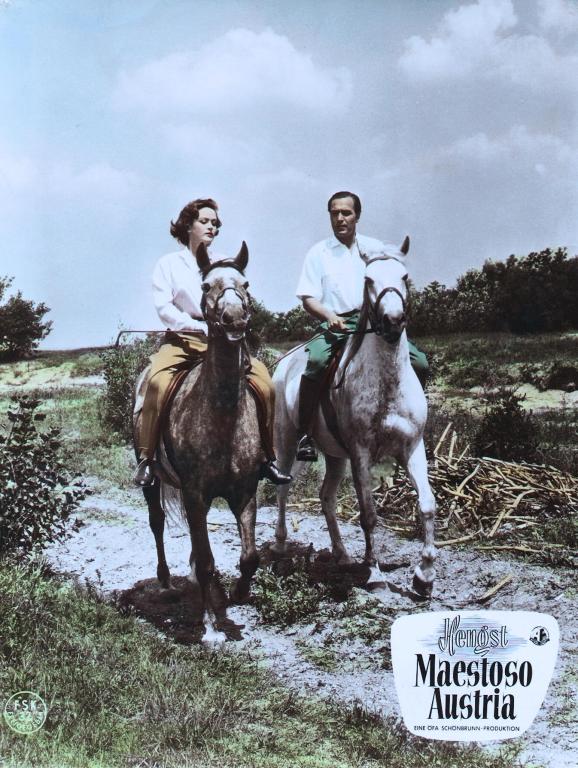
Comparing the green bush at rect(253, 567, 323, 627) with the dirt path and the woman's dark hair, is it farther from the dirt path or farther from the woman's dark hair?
the woman's dark hair

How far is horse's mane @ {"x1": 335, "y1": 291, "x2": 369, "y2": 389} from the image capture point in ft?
15.9

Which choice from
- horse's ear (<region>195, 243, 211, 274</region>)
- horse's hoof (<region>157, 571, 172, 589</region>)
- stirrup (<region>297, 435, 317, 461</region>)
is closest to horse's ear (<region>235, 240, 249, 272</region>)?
horse's ear (<region>195, 243, 211, 274</region>)

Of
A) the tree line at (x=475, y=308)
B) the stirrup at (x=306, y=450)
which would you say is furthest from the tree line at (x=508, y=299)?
the stirrup at (x=306, y=450)

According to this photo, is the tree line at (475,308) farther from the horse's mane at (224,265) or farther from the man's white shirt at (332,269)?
the horse's mane at (224,265)

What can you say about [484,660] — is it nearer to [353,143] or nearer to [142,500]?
[142,500]

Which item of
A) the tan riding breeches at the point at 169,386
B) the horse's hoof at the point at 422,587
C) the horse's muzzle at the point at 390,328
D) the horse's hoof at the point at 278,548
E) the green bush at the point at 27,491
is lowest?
the horse's hoof at the point at 422,587

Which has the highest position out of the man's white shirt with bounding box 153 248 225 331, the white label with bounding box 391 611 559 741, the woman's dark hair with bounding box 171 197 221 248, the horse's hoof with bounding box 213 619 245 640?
the woman's dark hair with bounding box 171 197 221 248

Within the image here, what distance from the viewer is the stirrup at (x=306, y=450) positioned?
5.44m

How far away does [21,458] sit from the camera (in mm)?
5188

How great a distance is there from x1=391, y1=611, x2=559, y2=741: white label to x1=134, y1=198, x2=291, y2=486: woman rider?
1267 millimetres

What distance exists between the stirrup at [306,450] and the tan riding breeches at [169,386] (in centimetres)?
87

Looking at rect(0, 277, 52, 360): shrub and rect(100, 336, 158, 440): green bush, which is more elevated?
rect(0, 277, 52, 360): shrub

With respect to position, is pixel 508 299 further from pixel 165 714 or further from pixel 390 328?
pixel 165 714

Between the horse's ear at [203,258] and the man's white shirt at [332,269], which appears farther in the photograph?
the man's white shirt at [332,269]
